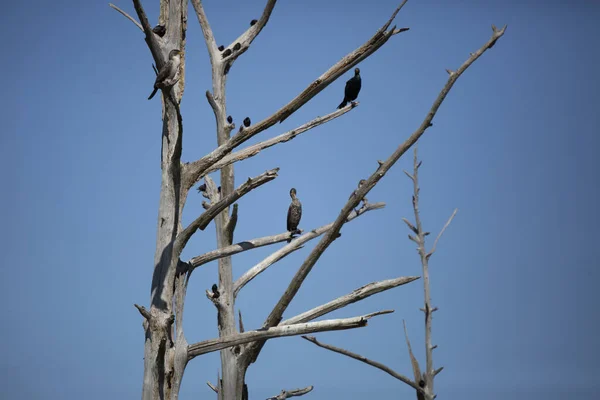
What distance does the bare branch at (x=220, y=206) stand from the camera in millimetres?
3908

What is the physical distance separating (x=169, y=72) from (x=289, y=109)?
2.49 feet

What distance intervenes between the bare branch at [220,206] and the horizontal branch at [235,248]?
0.31 m

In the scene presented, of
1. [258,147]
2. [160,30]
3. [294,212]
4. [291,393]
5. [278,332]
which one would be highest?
[294,212]

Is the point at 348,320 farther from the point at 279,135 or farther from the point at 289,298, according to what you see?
the point at 279,135

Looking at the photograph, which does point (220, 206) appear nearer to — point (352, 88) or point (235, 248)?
point (235, 248)

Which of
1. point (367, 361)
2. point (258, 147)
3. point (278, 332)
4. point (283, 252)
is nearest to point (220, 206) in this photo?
point (258, 147)

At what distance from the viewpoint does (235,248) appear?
473 cm

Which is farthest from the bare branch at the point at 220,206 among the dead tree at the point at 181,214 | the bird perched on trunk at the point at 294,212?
the bird perched on trunk at the point at 294,212

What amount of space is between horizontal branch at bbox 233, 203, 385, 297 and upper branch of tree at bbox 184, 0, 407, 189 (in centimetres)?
192

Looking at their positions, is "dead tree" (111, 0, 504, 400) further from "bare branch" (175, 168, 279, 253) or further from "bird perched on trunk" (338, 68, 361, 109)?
"bird perched on trunk" (338, 68, 361, 109)

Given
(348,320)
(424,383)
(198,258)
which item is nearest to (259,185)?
(198,258)

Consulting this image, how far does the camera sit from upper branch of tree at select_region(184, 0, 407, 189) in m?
4.09

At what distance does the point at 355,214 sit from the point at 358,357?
1618 mm

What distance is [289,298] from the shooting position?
4297mm
